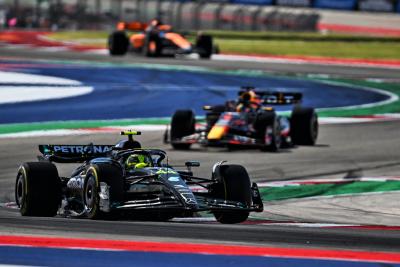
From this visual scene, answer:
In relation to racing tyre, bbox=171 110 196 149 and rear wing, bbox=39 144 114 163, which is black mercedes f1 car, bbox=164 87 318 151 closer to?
racing tyre, bbox=171 110 196 149

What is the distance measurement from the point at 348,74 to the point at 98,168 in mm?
31344

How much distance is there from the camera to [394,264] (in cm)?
962

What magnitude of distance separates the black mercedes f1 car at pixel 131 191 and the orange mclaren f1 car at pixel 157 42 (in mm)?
33845

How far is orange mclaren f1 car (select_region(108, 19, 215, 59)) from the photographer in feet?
156

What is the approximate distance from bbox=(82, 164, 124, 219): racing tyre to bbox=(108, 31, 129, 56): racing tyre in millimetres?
36128

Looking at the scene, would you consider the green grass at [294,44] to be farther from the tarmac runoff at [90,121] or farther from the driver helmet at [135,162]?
the driver helmet at [135,162]

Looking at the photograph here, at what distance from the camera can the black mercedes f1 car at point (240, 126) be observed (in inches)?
881

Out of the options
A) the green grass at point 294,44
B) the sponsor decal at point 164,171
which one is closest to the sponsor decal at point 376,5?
the green grass at point 294,44

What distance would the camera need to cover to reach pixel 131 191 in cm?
1309

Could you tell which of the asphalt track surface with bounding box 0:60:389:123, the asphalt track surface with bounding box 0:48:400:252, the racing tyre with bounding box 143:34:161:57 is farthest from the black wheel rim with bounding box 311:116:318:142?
the racing tyre with bounding box 143:34:161:57

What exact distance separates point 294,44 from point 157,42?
13.7 metres

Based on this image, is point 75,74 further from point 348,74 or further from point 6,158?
point 6,158

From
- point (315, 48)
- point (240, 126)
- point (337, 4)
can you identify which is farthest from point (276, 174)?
point (337, 4)

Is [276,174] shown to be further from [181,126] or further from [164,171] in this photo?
[164,171]
